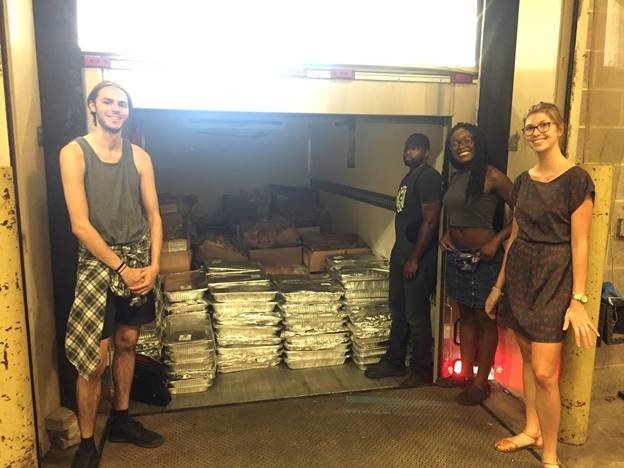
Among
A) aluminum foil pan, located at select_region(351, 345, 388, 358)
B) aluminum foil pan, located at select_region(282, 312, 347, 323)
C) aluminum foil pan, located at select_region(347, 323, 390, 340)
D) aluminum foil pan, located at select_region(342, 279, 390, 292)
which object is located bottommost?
aluminum foil pan, located at select_region(351, 345, 388, 358)

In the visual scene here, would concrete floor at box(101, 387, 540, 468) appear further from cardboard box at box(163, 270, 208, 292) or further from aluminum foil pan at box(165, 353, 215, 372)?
cardboard box at box(163, 270, 208, 292)

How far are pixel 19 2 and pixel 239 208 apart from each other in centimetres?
310

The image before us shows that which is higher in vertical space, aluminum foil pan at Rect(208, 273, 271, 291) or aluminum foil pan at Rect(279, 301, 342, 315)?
aluminum foil pan at Rect(208, 273, 271, 291)

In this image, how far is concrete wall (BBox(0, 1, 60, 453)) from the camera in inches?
86.7

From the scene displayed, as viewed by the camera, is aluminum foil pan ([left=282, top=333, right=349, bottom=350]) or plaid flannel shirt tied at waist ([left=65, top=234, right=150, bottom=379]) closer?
plaid flannel shirt tied at waist ([left=65, top=234, right=150, bottom=379])

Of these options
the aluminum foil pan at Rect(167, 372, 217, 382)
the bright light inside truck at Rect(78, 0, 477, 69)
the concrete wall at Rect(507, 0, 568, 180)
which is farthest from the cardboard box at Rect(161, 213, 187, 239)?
the concrete wall at Rect(507, 0, 568, 180)

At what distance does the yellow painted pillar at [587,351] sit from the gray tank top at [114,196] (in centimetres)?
201

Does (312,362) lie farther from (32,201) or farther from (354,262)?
(32,201)

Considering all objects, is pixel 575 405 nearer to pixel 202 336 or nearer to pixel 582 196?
pixel 582 196

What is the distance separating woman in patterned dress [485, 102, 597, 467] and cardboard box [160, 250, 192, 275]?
2.41 metres

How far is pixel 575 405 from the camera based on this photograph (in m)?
2.56

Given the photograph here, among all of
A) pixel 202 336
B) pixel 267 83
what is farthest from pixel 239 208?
pixel 267 83

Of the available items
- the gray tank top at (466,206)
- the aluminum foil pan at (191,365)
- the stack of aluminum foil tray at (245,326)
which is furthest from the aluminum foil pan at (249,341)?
the gray tank top at (466,206)

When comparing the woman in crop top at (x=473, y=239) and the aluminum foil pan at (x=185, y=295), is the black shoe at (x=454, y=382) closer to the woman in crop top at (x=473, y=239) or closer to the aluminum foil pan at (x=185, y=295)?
the woman in crop top at (x=473, y=239)
